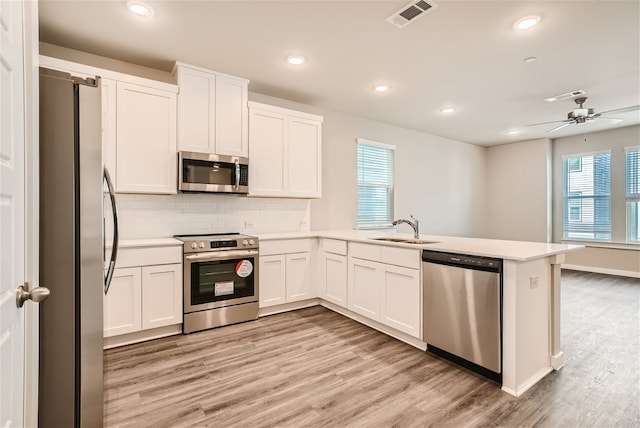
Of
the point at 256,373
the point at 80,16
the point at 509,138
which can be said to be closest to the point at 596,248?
the point at 509,138

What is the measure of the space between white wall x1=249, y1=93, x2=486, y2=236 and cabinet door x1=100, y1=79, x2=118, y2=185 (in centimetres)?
163

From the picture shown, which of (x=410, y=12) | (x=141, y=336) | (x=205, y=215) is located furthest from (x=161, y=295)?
(x=410, y=12)

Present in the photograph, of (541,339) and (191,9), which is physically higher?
(191,9)

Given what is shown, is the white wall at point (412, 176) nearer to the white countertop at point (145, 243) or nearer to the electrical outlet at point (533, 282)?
the white countertop at point (145, 243)

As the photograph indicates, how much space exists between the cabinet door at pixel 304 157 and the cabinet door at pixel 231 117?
0.62m

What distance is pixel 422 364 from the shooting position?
2492 mm

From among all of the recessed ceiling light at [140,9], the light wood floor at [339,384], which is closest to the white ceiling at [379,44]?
the recessed ceiling light at [140,9]

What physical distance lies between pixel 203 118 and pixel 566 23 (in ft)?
11.1

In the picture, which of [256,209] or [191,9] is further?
[256,209]

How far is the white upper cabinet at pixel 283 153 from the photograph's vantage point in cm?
369

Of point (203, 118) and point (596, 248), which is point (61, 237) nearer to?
point (203, 118)

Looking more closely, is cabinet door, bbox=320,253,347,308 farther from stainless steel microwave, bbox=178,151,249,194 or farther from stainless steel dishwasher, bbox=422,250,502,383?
stainless steel microwave, bbox=178,151,249,194

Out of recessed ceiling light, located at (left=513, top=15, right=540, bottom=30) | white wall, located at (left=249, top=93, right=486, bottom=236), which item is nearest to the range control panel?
white wall, located at (left=249, top=93, right=486, bottom=236)

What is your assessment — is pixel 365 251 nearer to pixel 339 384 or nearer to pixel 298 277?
pixel 298 277
